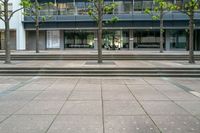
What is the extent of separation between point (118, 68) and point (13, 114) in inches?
369

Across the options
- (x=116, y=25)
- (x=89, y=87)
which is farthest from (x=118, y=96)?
(x=116, y=25)

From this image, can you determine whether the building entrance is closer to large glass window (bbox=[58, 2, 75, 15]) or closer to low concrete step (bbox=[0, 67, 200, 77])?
large glass window (bbox=[58, 2, 75, 15])

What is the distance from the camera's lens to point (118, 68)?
52.7ft

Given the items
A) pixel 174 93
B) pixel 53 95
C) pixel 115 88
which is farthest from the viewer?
pixel 115 88

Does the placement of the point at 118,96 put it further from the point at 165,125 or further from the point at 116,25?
the point at 116,25

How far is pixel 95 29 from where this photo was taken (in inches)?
1492

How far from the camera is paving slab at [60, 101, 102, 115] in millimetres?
7606

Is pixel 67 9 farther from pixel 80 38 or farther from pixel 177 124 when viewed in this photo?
pixel 177 124

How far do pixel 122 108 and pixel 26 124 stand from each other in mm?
2818

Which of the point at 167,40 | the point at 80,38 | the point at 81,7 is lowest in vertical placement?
the point at 167,40

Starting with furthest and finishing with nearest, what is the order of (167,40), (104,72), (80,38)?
(80,38), (167,40), (104,72)

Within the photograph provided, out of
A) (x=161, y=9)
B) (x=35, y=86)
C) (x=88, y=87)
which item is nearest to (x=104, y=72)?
(x=88, y=87)

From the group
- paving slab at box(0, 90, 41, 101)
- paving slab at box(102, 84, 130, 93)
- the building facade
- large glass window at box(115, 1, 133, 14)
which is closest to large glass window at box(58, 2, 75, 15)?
the building facade

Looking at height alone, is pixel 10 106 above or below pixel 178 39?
below
